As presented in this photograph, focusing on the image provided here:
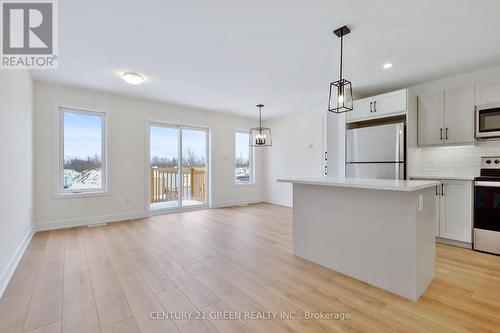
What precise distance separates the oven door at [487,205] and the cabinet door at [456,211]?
7cm

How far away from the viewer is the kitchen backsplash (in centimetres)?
334

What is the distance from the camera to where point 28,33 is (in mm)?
2525

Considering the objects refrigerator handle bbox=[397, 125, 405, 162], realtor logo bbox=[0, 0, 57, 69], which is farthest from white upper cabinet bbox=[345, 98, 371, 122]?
realtor logo bbox=[0, 0, 57, 69]

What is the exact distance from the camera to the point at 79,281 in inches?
87.7

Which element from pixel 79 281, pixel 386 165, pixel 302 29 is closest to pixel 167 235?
pixel 79 281

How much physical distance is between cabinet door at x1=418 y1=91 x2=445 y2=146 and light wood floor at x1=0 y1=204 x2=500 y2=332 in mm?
1641

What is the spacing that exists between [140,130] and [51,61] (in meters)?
1.93

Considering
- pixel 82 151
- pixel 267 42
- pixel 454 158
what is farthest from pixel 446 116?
pixel 82 151

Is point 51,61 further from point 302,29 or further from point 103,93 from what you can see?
point 302,29

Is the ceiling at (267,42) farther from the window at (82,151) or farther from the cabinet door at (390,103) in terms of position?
the window at (82,151)

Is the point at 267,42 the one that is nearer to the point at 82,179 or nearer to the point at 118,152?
the point at 118,152

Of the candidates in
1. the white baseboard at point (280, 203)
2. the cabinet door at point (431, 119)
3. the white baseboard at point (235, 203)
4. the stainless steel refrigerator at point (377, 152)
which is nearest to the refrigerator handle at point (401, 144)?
the stainless steel refrigerator at point (377, 152)

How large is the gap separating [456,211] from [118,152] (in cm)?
590

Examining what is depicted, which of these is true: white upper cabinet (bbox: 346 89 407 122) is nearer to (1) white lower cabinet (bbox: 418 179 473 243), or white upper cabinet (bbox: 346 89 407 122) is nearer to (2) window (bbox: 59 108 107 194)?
(1) white lower cabinet (bbox: 418 179 473 243)
